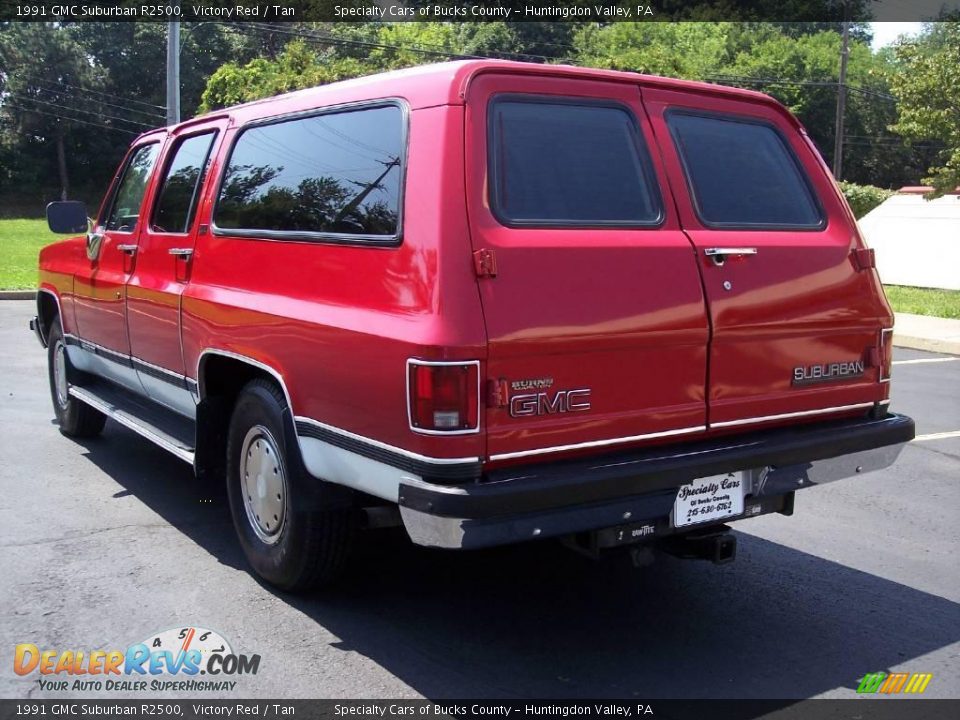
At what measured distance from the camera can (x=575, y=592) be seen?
14.8 ft

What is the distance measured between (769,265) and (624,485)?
118cm

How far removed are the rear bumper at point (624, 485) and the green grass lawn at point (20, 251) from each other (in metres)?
16.3

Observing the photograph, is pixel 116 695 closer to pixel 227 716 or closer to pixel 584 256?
pixel 227 716

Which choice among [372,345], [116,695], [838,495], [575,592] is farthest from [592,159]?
[838,495]

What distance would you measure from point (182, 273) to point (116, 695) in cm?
223

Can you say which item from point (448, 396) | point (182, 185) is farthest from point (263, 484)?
point (182, 185)

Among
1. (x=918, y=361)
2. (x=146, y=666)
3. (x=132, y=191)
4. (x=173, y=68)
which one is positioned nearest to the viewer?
(x=146, y=666)

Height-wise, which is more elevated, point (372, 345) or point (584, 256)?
point (584, 256)

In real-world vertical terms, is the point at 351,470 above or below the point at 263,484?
above

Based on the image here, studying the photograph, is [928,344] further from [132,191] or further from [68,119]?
[68,119]

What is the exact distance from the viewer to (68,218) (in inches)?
262

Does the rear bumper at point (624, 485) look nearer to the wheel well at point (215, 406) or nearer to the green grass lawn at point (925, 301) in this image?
the wheel well at point (215, 406)

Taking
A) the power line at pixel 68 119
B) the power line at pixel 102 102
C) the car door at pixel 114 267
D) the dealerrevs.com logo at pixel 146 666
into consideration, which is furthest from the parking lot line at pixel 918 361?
the power line at pixel 68 119

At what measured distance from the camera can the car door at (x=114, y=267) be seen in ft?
19.1
